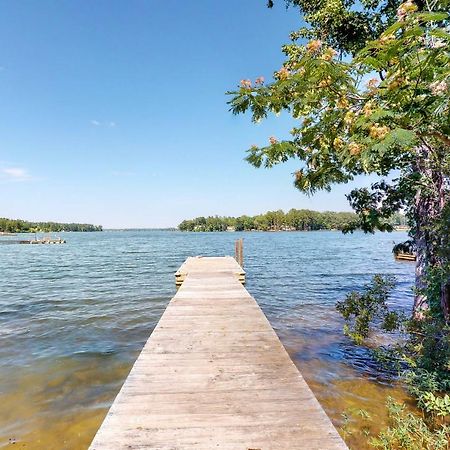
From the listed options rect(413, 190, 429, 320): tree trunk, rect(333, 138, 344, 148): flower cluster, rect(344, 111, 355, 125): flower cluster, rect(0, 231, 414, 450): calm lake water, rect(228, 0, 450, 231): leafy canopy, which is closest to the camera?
rect(228, 0, 450, 231): leafy canopy

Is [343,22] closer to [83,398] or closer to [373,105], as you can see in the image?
[373,105]

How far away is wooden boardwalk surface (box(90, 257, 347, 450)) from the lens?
8.89 ft

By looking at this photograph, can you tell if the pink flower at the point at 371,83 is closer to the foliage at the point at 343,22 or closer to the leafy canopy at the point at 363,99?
the leafy canopy at the point at 363,99

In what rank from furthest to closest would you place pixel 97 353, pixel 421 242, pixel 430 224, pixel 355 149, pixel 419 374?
pixel 97 353 < pixel 421 242 < pixel 430 224 < pixel 419 374 < pixel 355 149

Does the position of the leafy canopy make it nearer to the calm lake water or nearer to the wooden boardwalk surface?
the wooden boardwalk surface

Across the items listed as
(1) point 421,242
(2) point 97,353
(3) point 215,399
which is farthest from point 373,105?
(2) point 97,353

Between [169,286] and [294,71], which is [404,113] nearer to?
[294,71]

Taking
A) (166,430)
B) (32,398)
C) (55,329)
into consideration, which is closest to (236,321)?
(166,430)

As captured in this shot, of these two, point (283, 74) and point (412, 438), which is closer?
point (283, 74)

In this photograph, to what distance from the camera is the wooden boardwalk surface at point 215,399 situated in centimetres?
271

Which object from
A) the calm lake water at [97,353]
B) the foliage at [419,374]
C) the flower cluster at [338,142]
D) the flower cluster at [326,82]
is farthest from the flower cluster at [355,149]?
the calm lake water at [97,353]

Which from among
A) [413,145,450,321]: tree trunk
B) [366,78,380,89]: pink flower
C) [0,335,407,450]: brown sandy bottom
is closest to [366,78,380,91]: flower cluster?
[366,78,380,89]: pink flower

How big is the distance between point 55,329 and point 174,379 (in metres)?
8.24

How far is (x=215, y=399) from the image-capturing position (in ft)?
11.1
